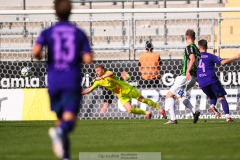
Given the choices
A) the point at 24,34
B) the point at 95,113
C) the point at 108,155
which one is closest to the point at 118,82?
the point at 95,113

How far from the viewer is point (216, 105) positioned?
20094mm

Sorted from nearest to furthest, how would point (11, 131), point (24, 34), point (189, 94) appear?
point (11, 131) → point (189, 94) → point (24, 34)

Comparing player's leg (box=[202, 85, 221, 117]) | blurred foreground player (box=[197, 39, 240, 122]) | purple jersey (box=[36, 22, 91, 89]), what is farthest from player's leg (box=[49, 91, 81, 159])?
player's leg (box=[202, 85, 221, 117])

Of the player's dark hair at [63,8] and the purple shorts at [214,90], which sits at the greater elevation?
the player's dark hair at [63,8]

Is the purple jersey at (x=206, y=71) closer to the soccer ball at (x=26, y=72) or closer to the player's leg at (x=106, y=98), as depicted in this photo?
the player's leg at (x=106, y=98)

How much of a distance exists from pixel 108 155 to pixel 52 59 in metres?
2.04

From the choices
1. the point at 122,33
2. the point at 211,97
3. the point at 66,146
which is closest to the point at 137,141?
the point at 66,146

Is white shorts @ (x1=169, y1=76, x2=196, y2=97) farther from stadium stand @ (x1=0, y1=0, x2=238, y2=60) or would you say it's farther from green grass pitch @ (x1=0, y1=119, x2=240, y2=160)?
stadium stand @ (x1=0, y1=0, x2=238, y2=60)

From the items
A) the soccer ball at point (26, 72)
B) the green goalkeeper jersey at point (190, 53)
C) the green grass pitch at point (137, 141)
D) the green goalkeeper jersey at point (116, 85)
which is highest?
the green goalkeeper jersey at point (190, 53)

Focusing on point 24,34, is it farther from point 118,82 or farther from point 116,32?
point 118,82

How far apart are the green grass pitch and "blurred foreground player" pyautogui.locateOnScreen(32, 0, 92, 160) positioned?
4.88 feet

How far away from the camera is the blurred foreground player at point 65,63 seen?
330 inches

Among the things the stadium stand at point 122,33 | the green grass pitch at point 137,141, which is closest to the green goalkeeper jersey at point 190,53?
the green grass pitch at point 137,141

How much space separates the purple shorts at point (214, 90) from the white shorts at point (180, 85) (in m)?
0.81
